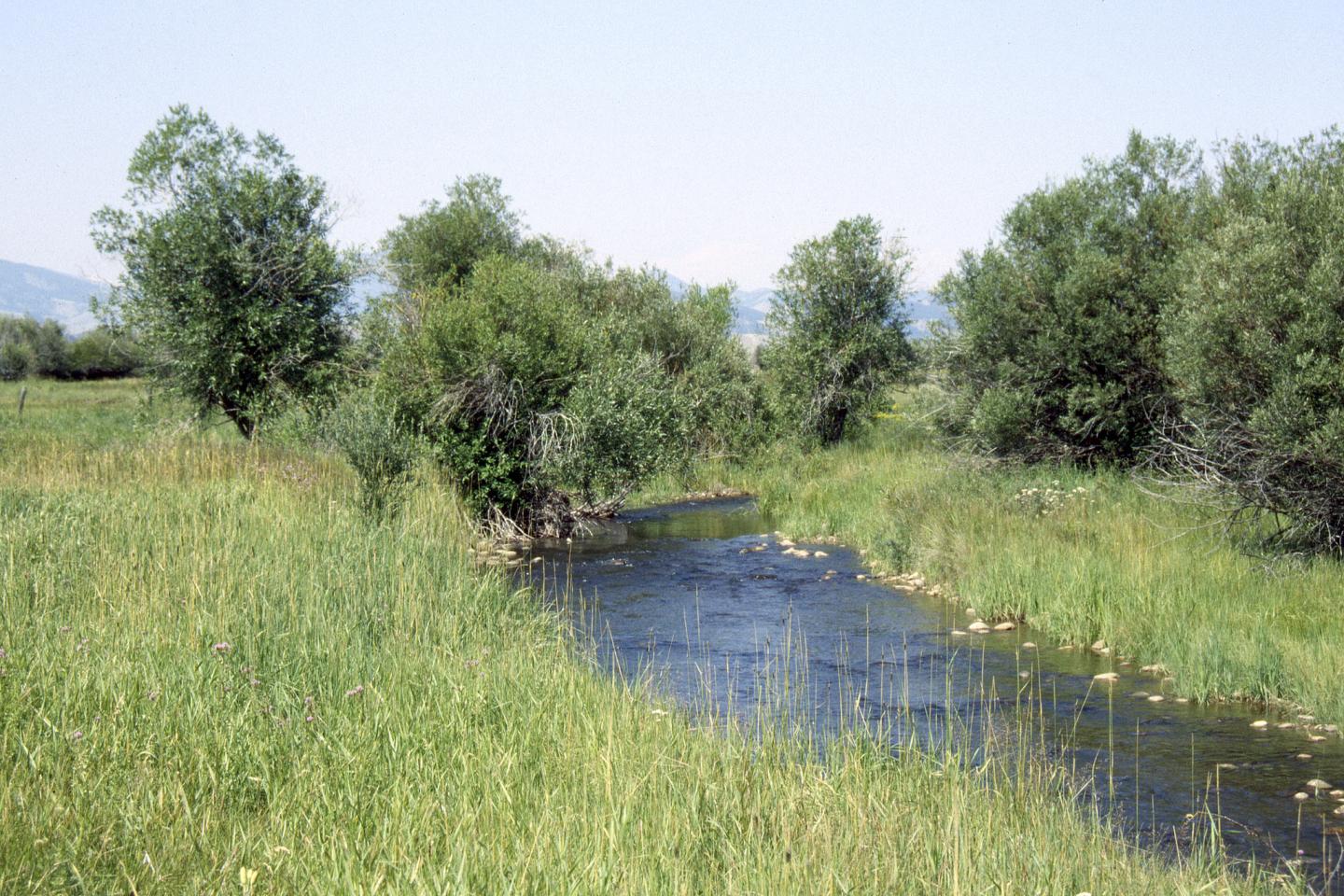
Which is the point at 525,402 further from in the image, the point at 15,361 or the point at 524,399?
the point at 15,361

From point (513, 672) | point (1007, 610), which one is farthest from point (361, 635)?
point (1007, 610)

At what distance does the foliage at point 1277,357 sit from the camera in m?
11.5

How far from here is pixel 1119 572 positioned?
12828 millimetres

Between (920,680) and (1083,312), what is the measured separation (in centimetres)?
1137

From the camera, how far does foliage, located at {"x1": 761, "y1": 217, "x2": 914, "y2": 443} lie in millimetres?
32406

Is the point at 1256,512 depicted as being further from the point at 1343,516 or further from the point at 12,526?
the point at 12,526

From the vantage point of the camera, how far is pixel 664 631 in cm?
1291

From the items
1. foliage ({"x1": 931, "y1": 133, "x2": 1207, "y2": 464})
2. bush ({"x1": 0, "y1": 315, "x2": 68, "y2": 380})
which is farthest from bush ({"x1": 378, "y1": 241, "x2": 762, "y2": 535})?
bush ({"x1": 0, "y1": 315, "x2": 68, "y2": 380})

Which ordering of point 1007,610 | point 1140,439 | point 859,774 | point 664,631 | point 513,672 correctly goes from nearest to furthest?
1. point 859,774
2. point 513,672
3. point 664,631
4. point 1007,610
5. point 1140,439

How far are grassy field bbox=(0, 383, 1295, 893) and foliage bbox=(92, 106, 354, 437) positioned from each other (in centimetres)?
1310

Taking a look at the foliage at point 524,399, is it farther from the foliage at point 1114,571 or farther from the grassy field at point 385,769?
the grassy field at point 385,769

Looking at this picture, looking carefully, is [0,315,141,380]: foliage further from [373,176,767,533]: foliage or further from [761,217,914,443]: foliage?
[373,176,767,533]: foliage

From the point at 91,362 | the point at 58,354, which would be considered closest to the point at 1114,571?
the point at 91,362

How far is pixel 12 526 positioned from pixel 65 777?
5.98 m
